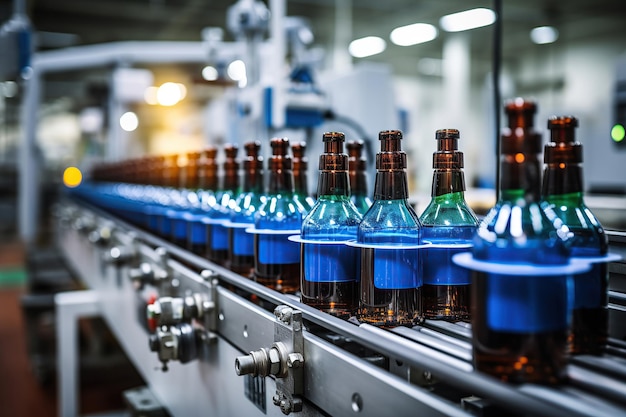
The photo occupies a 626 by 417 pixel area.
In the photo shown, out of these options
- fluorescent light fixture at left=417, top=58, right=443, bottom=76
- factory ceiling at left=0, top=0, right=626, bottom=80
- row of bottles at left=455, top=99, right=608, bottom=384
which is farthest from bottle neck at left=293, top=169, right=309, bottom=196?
fluorescent light fixture at left=417, top=58, right=443, bottom=76

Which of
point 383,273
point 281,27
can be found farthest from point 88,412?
point 383,273

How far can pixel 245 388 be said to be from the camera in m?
0.94

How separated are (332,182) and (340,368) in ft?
0.85

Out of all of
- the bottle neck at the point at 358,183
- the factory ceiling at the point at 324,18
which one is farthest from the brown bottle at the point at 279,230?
the factory ceiling at the point at 324,18

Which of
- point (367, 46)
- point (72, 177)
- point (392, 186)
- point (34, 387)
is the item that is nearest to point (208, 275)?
point (392, 186)

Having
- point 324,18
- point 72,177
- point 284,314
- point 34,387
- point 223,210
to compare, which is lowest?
point 34,387

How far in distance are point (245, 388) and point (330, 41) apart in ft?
33.0

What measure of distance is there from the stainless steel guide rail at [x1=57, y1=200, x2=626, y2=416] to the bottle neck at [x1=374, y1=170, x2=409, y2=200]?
158 millimetres

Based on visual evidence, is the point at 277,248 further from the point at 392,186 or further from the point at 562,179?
the point at 562,179

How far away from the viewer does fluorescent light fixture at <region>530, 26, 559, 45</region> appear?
9.64 metres

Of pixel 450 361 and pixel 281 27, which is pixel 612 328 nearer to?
pixel 450 361

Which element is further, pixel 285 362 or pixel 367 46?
pixel 367 46

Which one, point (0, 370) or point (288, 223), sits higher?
point (288, 223)

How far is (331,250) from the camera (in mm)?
759
